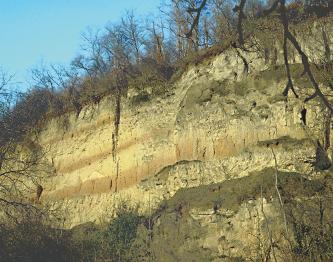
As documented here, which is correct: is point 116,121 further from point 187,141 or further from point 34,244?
point 34,244

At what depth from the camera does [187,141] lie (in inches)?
880

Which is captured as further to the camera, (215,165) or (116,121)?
(116,121)

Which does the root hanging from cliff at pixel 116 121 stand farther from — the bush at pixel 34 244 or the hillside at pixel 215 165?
the bush at pixel 34 244

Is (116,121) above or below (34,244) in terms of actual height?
above

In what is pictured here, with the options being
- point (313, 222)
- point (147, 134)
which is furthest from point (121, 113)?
point (313, 222)

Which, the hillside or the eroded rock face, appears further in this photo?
the eroded rock face

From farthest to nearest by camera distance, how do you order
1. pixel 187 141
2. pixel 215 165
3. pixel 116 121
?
1. pixel 116 121
2. pixel 187 141
3. pixel 215 165

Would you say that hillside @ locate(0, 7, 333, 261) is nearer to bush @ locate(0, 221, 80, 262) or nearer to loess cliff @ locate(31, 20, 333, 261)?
loess cliff @ locate(31, 20, 333, 261)

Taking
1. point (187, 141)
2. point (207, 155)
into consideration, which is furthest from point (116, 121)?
point (207, 155)

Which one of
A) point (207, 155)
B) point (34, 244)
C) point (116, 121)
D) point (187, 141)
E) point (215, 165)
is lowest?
point (34, 244)

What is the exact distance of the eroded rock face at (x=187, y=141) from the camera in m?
19.5

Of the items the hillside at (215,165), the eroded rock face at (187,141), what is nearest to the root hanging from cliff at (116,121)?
the hillside at (215,165)

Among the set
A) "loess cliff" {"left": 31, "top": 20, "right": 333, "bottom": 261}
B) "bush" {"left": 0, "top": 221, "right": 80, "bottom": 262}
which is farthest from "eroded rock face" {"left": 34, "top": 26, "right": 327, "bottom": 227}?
"bush" {"left": 0, "top": 221, "right": 80, "bottom": 262}

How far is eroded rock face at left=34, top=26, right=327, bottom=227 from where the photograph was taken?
19.5 m
